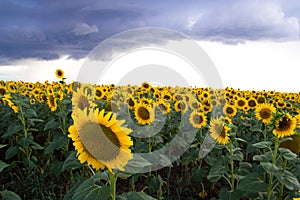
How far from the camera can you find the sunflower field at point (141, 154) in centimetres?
233

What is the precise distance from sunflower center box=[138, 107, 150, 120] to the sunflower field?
16 millimetres

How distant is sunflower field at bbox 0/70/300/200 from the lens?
233 cm

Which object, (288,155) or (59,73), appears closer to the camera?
(288,155)

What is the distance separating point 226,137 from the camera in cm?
450

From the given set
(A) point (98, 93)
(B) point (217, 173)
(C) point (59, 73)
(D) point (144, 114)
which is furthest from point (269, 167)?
(C) point (59, 73)

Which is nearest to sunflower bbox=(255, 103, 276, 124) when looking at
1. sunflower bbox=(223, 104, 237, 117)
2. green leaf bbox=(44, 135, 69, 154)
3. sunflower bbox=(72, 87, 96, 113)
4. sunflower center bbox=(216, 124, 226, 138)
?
sunflower bbox=(223, 104, 237, 117)

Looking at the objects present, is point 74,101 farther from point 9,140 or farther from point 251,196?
point 9,140

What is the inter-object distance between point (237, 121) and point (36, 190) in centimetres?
558

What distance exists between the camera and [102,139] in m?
2.23

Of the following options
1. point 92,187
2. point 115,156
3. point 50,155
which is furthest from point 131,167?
point 50,155

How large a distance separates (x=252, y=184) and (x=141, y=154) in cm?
177

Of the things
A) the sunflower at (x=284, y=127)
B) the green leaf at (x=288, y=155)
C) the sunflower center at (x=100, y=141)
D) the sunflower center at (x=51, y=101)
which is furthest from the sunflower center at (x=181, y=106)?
the sunflower center at (x=100, y=141)

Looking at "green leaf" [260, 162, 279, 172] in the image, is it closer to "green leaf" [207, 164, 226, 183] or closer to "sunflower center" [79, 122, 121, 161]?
"green leaf" [207, 164, 226, 183]

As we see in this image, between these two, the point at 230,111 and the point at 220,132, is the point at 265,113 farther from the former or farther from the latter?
the point at 220,132
